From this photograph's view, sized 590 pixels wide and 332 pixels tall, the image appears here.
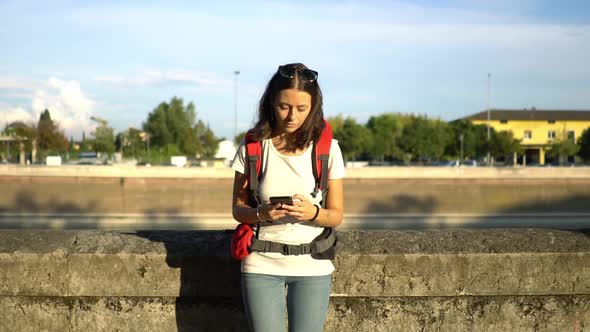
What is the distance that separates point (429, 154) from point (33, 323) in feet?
282

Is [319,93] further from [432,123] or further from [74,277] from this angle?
[432,123]

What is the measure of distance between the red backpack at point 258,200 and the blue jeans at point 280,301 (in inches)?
3.9

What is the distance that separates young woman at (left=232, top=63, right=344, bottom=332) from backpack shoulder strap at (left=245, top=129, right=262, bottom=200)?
0.02m

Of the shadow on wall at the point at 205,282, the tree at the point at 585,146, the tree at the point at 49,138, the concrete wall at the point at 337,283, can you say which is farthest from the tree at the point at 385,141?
the shadow on wall at the point at 205,282

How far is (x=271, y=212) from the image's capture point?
90.1 inches

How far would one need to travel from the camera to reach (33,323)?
301cm

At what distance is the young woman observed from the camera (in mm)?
2412

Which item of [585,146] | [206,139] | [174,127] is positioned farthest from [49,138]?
[585,146]

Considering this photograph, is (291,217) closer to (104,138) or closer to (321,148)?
(321,148)

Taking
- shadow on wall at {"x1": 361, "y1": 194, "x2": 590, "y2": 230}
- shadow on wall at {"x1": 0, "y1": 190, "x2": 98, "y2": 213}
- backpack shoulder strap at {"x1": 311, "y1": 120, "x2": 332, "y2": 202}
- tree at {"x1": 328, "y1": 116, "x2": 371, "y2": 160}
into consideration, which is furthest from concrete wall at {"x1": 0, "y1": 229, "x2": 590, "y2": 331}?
tree at {"x1": 328, "y1": 116, "x2": 371, "y2": 160}

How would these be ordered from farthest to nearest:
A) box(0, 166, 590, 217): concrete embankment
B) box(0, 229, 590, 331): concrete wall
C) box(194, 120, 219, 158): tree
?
box(194, 120, 219, 158): tree
box(0, 166, 590, 217): concrete embankment
box(0, 229, 590, 331): concrete wall

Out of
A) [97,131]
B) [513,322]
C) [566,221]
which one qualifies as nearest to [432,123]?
[97,131]

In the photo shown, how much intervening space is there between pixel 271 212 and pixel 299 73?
542mm

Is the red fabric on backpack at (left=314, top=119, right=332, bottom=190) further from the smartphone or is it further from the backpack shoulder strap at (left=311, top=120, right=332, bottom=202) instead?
the smartphone
